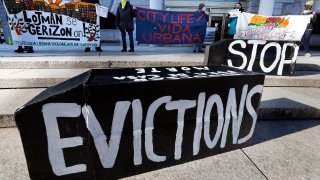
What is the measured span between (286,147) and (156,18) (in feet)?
16.2

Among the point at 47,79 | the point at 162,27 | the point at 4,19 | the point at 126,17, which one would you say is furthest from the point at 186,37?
the point at 4,19

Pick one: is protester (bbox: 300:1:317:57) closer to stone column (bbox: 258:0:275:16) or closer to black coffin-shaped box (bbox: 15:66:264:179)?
stone column (bbox: 258:0:275:16)

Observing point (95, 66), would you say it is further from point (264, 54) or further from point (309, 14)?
point (309, 14)

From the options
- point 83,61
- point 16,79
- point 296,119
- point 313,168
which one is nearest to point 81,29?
point 83,61

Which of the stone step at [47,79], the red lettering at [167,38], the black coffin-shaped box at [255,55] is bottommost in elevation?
the stone step at [47,79]

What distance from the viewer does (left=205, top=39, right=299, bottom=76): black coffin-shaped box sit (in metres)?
3.46

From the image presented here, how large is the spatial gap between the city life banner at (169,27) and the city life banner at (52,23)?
4.41 ft

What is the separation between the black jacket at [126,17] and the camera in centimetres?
579

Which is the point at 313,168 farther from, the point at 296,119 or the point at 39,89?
the point at 39,89

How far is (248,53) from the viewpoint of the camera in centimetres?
362

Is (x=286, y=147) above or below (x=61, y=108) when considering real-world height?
below

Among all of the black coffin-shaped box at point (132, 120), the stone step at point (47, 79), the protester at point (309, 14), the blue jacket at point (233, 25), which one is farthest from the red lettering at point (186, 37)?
the black coffin-shaped box at point (132, 120)

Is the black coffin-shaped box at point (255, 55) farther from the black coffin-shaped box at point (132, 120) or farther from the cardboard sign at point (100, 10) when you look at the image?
the cardboard sign at point (100, 10)

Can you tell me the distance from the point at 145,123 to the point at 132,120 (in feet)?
0.36
